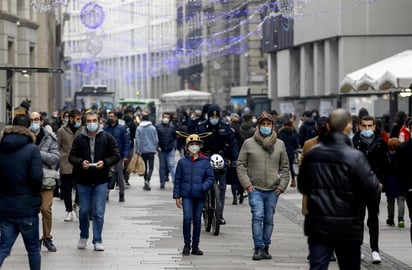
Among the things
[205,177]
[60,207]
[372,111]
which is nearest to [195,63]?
[372,111]

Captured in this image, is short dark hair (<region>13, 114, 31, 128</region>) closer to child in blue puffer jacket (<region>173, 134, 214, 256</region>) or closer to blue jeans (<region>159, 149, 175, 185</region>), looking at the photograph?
child in blue puffer jacket (<region>173, 134, 214, 256</region>)

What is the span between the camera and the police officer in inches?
768

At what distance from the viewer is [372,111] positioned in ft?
126

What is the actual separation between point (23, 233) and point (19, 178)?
1.75ft

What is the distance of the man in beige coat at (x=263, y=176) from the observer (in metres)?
15.2

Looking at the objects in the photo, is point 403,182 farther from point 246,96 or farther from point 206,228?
point 246,96

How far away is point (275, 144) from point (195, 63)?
8208 cm

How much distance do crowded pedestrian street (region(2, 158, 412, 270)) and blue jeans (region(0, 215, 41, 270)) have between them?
2.12m

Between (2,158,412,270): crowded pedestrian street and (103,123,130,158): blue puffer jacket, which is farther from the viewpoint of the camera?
(103,123,130,158): blue puffer jacket

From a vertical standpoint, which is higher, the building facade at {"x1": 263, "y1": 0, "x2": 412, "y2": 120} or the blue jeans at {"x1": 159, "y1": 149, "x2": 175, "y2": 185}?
the building facade at {"x1": 263, "y1": 0, "x2": 412, "y2": 120}

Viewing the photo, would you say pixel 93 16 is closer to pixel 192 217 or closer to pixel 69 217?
pixel 69 217

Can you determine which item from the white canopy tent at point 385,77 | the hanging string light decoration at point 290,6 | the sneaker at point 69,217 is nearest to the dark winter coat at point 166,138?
the white canopy tent at point 385,77

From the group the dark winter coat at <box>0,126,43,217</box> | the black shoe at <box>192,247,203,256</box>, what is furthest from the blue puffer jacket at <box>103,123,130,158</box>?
the dark winter coat at <box>0,126,43,217</box>

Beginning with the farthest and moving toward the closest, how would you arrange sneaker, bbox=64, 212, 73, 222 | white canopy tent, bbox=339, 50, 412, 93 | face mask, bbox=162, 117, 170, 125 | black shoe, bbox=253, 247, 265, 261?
face mask, bbox=162, 117, 170, 125
white canopy tent, bbox=339, 50, 412, 93
sneaker, bbox=64, 212, 73, 222
black shoe, bbox=253, 247, 265, 261
